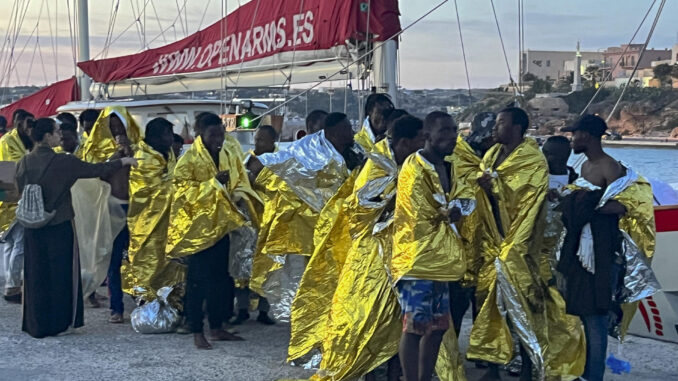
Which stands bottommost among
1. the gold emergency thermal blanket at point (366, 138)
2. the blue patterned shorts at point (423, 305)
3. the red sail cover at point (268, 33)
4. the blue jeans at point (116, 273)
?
the blue jeans at point (116, 273)

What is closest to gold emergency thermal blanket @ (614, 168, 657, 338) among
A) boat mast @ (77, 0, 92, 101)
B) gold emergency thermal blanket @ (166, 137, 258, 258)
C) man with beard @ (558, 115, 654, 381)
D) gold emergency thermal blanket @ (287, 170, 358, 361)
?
man with beard @ (558, 115, 654, 381)

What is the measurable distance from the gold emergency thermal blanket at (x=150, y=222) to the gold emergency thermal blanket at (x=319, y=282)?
1508 mm

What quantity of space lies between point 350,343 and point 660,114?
39340 mm

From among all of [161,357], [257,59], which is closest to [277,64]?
[257,59]

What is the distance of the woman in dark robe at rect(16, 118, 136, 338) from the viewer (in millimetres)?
6344

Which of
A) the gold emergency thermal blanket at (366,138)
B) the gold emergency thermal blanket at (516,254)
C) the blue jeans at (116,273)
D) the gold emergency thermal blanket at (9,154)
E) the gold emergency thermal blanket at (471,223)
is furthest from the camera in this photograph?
the gold emergency thermal blanket at (9,154)

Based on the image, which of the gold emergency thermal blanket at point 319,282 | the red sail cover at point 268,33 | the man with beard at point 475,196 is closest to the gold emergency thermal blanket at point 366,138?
the gold emergency thermal blanket at point 319,282

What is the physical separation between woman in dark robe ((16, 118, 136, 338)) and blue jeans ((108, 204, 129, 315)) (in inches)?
16.2

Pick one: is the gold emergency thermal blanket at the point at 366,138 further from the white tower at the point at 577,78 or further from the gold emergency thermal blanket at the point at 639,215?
the white tower at the point at 577,78

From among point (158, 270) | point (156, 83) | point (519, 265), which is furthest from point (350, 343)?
point (156, 83)

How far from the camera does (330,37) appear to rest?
7777 millimetres

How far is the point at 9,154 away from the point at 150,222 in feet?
6.78

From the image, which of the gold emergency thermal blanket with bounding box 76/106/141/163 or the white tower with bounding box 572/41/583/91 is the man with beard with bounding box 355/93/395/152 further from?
the white tower with bounding box 572/41/583/91

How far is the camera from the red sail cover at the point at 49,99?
12656mm
